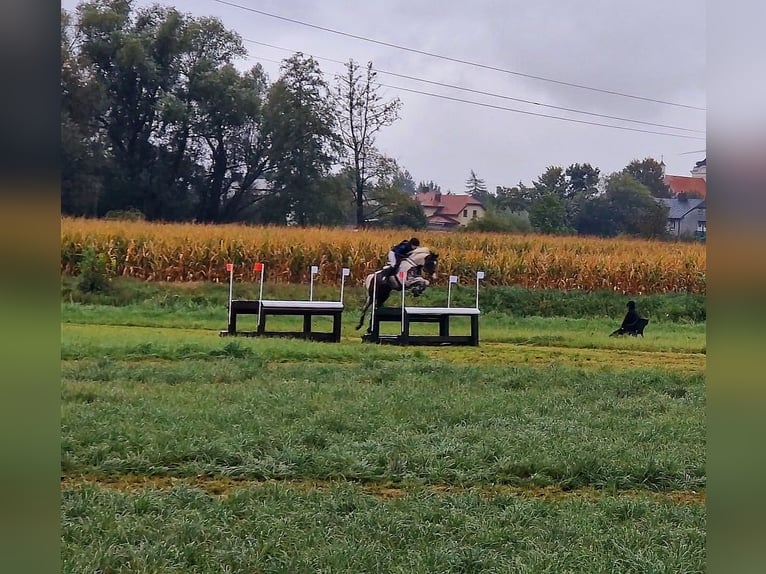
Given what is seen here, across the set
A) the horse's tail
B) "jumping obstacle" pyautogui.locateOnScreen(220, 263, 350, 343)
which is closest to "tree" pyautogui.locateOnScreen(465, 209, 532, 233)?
the horse's tail

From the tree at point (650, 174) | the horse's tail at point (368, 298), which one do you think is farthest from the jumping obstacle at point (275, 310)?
the tree at point (650, 174)

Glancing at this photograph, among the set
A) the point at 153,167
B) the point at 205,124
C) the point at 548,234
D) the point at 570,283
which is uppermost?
the point at 205,124

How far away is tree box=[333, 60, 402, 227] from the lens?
334 cm

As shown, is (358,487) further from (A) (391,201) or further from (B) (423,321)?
(A) (391,201)

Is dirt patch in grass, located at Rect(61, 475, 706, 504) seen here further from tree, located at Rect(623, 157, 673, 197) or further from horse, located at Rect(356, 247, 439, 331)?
tree, located at Rect(623, 157, 673, 197)

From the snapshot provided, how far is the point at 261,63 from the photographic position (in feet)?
10.7

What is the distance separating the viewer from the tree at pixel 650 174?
348 cm

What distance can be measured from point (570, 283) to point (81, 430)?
8.26 ft

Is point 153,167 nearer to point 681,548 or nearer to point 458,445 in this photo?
point 458,445

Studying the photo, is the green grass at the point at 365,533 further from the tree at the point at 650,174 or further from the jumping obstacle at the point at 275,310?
the tree at the point at 650,174

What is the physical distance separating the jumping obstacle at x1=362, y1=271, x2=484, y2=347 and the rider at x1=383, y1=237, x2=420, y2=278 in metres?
0.19

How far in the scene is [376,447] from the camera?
320cm
